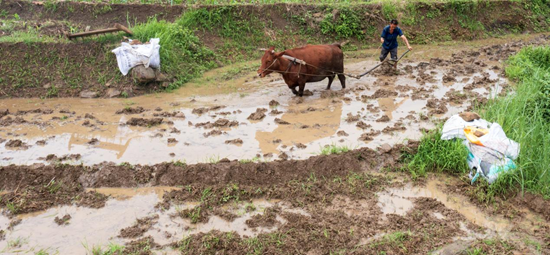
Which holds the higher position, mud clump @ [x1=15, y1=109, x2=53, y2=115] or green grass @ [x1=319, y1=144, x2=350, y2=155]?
mud clump @ [x1=15, y1=109, x2=53, y2=115]

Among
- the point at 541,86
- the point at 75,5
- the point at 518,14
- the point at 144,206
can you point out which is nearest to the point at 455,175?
the point at 541,86

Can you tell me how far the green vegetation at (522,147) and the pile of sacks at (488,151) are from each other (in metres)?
0.09

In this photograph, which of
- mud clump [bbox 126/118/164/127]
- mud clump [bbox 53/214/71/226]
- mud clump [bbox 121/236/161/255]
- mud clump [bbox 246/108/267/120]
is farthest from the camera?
mud clump [bbox 246/108/267/120]

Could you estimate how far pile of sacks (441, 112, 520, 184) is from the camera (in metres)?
4.79

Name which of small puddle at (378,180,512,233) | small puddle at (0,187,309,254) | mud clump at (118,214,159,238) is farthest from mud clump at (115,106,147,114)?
small puddle at (378,180,512,233)

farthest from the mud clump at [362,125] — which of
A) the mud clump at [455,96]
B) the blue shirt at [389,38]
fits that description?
the blue shirt at [389,38]

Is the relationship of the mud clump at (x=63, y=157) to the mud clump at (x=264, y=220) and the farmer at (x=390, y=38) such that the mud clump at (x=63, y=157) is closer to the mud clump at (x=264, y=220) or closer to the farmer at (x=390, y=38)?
the mud clump at (x=264, y=220)

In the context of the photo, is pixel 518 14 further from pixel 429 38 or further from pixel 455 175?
pixel 455 175

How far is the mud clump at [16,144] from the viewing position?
236 inches

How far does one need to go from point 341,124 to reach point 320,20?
5.92m

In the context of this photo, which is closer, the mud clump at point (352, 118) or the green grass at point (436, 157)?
the green grass at point (436, 157)

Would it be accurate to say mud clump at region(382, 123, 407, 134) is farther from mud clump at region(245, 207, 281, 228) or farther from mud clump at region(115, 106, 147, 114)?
mud clump at region(115, 106, 147, 114)

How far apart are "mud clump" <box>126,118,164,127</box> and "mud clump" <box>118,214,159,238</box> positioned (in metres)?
2.58

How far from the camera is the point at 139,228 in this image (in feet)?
13.9
